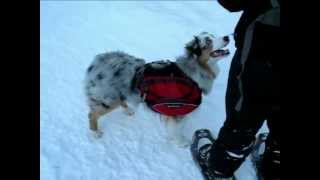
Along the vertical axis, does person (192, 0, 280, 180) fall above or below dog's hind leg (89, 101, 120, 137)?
above

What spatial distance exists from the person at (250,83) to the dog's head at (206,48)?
83 cm

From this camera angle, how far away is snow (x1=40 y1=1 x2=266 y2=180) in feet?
12.5

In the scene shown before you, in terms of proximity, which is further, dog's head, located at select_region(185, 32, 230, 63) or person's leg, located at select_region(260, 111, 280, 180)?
dog's head, located at select_region(185, 32, 230, 63)

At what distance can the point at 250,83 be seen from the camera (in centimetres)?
285

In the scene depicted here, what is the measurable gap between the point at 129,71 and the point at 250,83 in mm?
1339

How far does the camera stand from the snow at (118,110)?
3822 millimetres

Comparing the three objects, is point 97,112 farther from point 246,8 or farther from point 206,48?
point 246,8

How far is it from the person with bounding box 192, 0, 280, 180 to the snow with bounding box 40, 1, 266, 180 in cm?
61

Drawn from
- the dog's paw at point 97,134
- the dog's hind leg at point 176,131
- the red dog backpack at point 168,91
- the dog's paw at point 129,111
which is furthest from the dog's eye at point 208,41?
the dog's paw at point 97,134

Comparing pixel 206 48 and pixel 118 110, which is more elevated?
pixel 206 48

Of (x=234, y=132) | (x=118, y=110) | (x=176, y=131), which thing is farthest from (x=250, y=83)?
(x=118, y=110)

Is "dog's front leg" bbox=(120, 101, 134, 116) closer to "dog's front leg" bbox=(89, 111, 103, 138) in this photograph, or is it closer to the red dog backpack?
"dog's front leg" bbox=(89, 111, 103, 138)

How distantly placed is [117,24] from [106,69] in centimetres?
250

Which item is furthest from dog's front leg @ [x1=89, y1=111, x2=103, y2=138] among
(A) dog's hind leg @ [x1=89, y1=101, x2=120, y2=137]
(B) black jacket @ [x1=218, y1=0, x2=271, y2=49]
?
(B) black jacket @ [x1=218, y1=0, x2=271, y2=49]
